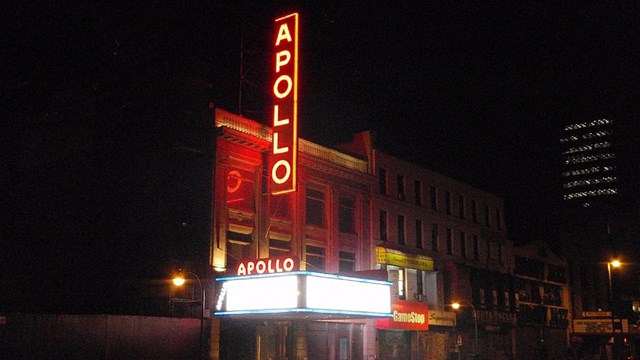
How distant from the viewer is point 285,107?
1134 inches

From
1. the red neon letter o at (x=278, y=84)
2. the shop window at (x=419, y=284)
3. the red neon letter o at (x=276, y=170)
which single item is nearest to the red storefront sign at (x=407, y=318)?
the shop window at (x=419, y=284)

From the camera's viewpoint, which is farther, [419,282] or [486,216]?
[486,216]

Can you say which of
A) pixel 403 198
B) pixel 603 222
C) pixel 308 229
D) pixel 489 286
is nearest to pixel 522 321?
pixel 489 286

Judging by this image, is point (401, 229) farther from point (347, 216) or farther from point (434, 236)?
point (347, 216)

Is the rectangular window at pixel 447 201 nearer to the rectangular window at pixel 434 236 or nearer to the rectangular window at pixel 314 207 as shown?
the rectangular window at pixel 434 236

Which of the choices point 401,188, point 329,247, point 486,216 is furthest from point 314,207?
point 486,216

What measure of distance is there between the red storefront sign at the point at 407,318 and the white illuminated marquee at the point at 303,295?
9732mm

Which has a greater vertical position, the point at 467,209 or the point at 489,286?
the point at 467,209

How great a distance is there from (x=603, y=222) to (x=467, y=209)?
132 ft

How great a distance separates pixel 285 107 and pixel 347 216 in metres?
10.5

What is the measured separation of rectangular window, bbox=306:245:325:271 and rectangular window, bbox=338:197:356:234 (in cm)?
214

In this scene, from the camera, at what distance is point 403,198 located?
138 feet

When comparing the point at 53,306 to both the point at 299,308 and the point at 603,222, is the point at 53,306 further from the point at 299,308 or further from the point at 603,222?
the point at 603,222

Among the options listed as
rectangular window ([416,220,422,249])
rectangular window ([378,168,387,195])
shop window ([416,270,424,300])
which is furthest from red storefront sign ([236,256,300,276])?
rectangular window ([416,220,422,249])
